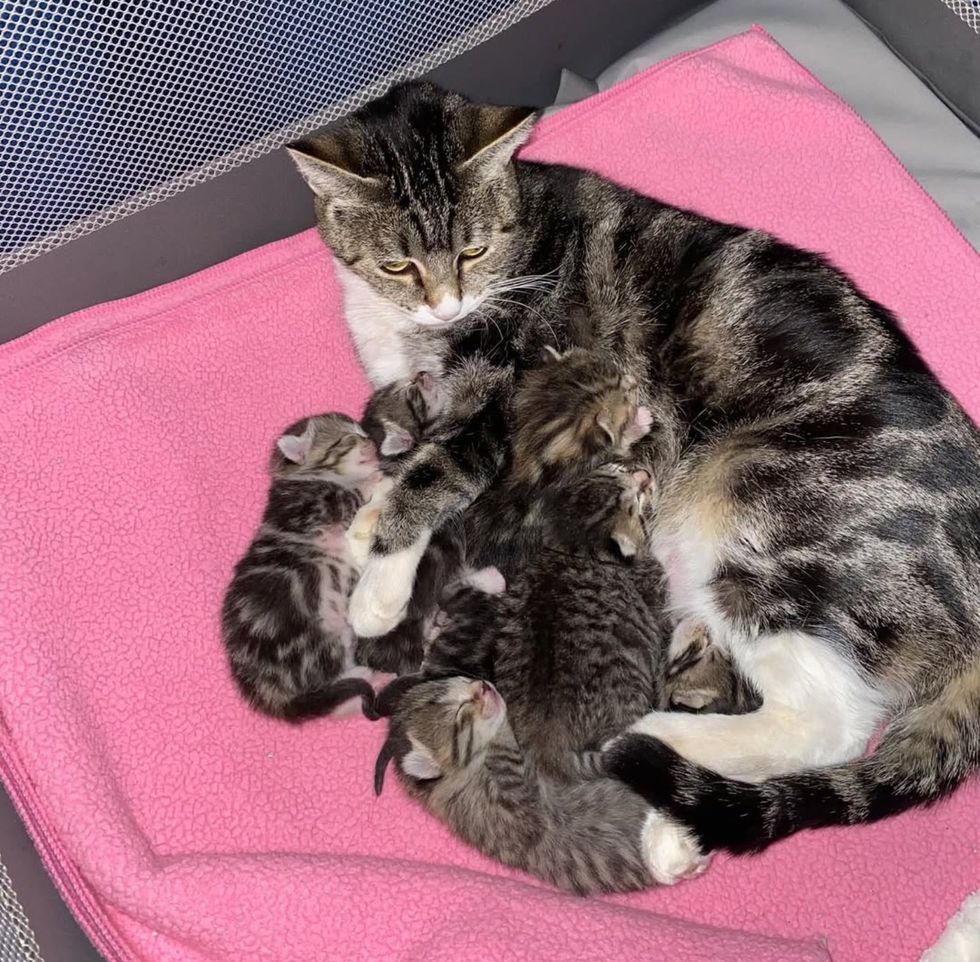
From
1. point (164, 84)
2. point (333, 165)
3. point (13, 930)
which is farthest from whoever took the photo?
point (164, 84)

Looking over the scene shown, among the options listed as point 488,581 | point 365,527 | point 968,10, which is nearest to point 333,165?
point 365,527

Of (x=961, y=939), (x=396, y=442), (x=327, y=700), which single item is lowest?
(x=961, y=939)

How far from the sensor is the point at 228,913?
1.46 m

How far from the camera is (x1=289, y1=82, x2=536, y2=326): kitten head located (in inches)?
61.7

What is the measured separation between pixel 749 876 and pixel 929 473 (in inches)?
29.3

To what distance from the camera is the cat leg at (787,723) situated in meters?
1.51

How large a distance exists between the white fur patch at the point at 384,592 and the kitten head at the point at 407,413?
189 mm

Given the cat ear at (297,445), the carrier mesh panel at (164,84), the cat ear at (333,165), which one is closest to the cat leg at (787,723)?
the cat ear at (297,445)

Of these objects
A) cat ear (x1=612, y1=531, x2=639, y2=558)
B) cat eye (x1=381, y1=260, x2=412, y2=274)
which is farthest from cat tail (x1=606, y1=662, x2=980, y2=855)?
cat eye (x1=381, y1=260, x2=412, y2=274)

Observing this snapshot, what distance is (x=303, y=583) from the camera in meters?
1.63

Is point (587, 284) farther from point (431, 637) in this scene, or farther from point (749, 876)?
point (749, 876)

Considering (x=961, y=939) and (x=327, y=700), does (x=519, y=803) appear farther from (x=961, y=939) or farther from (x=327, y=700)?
(x=961, y=939)

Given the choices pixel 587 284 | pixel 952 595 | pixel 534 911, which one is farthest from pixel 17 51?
pixel 952 595

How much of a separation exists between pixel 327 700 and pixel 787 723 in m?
0.73
